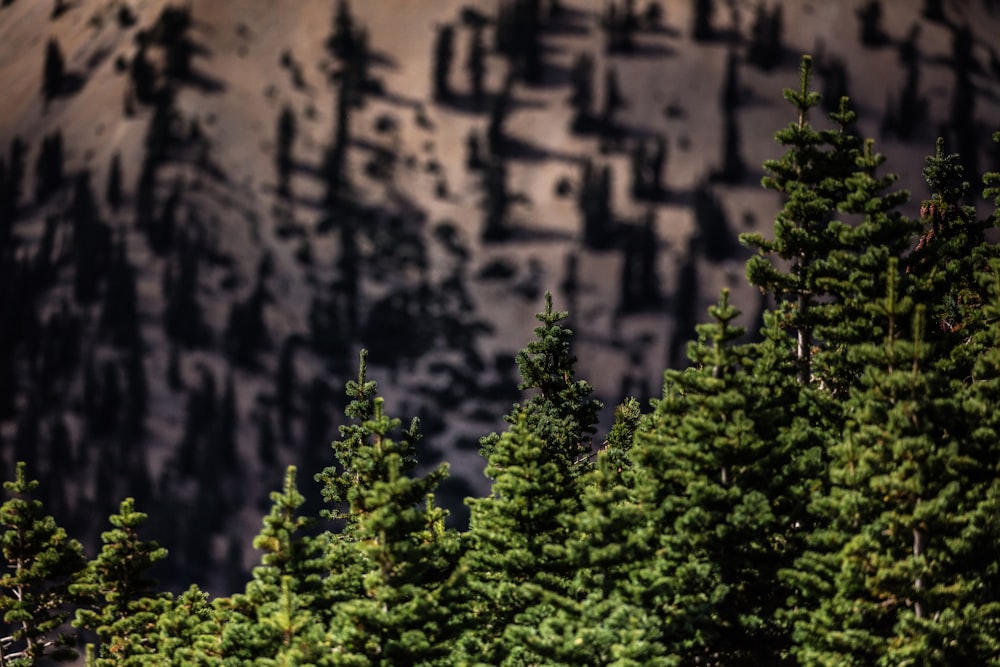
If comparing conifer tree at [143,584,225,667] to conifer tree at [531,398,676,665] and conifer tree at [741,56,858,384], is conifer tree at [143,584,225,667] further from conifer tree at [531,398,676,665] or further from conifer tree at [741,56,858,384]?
conifer tree at [741,56,858,384]

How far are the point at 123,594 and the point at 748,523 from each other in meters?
26.6

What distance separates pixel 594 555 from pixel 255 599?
38.4ft

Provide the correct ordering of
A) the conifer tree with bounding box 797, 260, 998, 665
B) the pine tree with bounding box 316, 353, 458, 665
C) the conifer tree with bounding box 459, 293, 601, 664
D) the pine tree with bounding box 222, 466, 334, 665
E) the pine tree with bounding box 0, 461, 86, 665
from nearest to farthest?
the conifer tree with bounding box 797, 260, 998, 665, the pine tree with bounding box 316, 353, 458, 665, the pine tree with bounding box 222, 466, 334, 665, the conifer tree with bounding box 459, 293, 601, 664, the pine tree with bounding box 0, 461, 86, 665

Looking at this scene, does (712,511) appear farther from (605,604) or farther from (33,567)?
(33,567)

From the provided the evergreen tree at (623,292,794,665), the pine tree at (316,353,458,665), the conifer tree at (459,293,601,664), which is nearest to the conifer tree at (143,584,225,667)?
the pine tree at (316,353,458,665)

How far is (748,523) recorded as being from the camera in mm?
44156

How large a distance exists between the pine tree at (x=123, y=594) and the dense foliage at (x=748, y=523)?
0.82 meters

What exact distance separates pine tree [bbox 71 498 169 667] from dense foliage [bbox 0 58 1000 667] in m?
0.82

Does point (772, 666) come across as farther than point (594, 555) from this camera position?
Yes

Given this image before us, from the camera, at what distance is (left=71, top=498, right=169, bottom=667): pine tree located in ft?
179

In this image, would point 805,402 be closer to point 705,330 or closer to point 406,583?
point 705,330

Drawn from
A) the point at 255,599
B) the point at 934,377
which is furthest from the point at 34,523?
the point at 934,377

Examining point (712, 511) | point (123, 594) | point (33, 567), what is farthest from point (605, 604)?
point (33, 567)

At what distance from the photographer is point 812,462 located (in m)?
46.0
